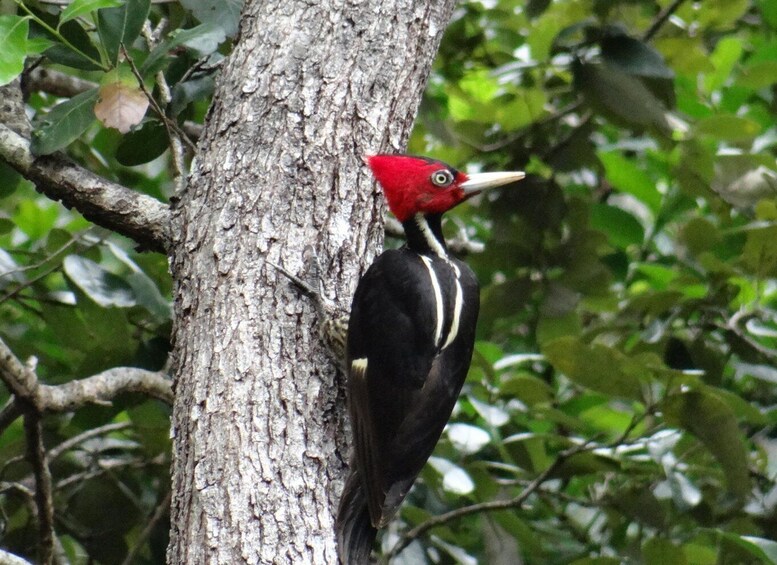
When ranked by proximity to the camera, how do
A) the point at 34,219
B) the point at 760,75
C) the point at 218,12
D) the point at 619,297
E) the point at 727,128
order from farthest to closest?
the point at 34,219 → the point at 619,297 → the point at 760,75 → the point at 727,128 → the point at 218,12

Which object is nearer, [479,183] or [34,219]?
[479,183]

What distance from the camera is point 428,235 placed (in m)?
3.15

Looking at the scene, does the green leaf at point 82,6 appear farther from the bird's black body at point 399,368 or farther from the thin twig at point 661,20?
the thin twig at point 661,20

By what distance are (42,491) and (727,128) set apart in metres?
2.53

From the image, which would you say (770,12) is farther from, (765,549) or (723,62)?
(765,549)

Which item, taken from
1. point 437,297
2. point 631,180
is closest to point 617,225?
point 631,180

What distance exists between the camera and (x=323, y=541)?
2.18 metres

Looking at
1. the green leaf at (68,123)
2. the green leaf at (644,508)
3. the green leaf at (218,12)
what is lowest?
the green leaf at (644,508)

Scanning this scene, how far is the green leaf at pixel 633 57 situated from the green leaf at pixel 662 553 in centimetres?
149

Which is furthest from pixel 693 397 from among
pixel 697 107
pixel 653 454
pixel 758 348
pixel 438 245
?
pixel 697 107

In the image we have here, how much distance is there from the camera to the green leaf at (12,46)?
2.22m

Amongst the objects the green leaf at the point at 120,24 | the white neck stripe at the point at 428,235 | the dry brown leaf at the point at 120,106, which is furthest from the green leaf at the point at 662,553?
the green leaf at the point at 120,24

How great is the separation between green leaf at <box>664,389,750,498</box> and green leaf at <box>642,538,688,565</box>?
24 cm

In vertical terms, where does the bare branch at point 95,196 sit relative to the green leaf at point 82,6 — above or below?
below
